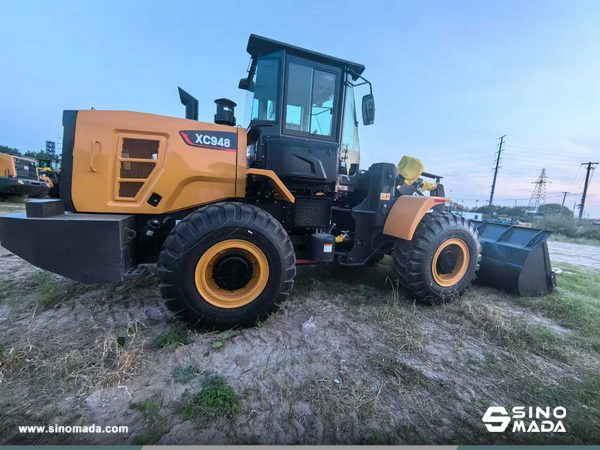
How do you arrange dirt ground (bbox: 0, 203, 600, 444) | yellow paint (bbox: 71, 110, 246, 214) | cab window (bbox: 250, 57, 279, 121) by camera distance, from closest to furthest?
dirt ground (bbox: 0, 203, 600, 444) < yellow paint (bbox: 71, 110, 246, 214) < cab window (bbox: 250, 57, 279, 121)

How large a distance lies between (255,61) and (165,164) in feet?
6.82

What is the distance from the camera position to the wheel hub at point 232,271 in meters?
2.76

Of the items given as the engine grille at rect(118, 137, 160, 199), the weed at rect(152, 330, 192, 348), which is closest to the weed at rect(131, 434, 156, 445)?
the weed at rect(152, 330, 192, 348)

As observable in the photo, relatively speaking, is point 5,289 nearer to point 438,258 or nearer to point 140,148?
point 140,148

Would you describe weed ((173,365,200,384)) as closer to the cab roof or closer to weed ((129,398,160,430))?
weed ((129,398,160,430))

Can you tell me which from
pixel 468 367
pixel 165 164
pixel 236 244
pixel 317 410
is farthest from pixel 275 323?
pixel 165 164

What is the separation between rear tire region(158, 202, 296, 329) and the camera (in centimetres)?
256

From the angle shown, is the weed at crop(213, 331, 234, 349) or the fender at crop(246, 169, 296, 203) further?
the fender at crop(246, 169, 296, 203)

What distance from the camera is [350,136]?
13.8 ft

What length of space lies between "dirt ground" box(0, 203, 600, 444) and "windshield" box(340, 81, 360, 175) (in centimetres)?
224

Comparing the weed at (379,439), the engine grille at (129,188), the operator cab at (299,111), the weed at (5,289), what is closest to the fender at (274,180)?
the operator cab at (299,111)

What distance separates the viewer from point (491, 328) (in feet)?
9.95

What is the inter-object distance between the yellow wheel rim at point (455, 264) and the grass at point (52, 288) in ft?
15.5

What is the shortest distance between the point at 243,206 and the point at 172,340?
4.72 feet
